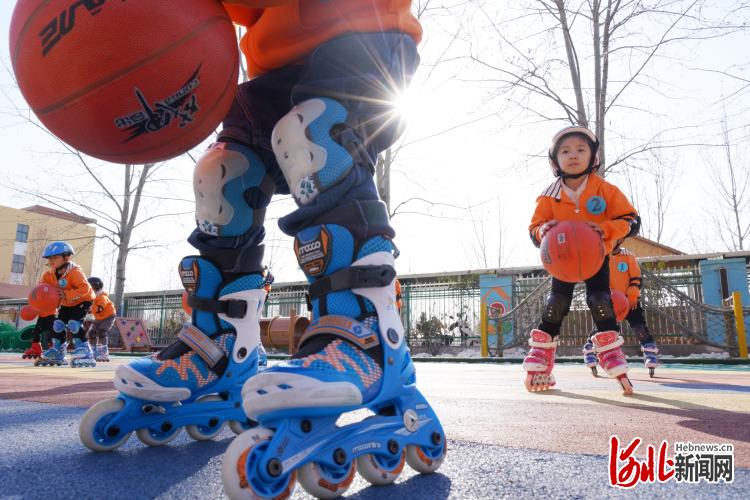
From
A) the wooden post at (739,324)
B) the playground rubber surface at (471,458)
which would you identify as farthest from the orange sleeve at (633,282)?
the wooden post at (739,324)

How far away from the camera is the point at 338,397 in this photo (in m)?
0.96

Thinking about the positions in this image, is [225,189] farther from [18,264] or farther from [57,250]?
[18,264]

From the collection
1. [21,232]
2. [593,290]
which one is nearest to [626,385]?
[593,290]

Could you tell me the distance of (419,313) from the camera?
58.4ft

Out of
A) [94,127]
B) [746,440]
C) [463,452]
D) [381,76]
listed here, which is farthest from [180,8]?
[746,440]

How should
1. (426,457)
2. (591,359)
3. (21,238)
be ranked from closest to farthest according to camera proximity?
(426,457) → (591,359) → (21,238)

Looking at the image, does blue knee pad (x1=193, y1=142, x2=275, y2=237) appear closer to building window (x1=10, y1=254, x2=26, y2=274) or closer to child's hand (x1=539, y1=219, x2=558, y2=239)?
child's hand (x1=539, y1=219, x2=558, y2=239)

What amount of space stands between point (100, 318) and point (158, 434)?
37.1ft

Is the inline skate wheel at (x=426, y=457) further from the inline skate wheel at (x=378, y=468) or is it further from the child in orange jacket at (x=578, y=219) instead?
the child in orange jacket at (x=578, y=219)

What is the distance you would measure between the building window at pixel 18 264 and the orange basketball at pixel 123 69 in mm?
55501

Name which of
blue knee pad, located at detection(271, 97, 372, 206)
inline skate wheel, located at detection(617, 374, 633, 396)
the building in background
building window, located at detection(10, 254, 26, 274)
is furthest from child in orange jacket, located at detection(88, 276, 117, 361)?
building window, located at detection(10, 254, 26, 274)

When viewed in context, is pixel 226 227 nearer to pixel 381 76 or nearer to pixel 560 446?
pixel 381 76

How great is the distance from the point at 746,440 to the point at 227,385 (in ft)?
4.81

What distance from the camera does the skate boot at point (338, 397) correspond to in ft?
2.82
